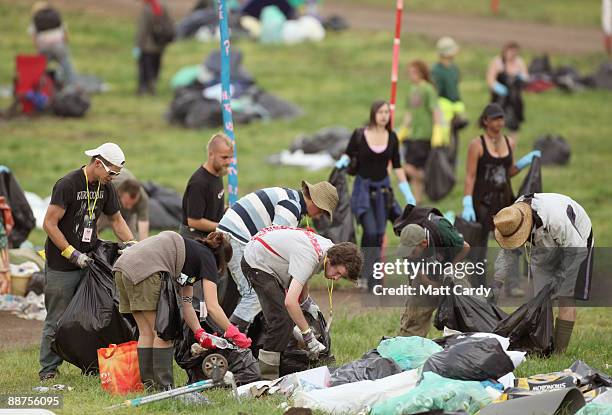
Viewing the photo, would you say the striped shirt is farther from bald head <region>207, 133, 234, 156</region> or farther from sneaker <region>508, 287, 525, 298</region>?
sneaker <region>508, 287, 525, 298</region>

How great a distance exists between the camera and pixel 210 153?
35.0 ft

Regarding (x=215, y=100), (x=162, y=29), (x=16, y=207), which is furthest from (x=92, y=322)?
(x=162, y=29)

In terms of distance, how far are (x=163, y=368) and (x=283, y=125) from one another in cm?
1373

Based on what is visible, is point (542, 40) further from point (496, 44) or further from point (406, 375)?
point (406, 375)

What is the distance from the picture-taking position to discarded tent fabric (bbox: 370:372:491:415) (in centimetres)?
821

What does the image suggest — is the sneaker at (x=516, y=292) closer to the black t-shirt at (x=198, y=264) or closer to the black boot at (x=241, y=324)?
the black boot at (x=241, y=324)

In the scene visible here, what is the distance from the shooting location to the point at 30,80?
22328mm

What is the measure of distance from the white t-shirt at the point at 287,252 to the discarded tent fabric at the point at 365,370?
683mm

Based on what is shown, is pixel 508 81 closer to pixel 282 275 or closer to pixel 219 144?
pixel 219 144

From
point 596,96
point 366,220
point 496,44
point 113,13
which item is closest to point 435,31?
point 496,44

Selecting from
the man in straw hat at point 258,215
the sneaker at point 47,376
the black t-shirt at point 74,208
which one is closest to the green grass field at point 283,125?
the sneaker at point 47,376

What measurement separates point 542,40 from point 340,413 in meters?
21.8

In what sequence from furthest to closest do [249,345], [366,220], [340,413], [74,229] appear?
[366,220], [74,229], [249,345], [340,413]

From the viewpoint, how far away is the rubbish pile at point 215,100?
872 inches
